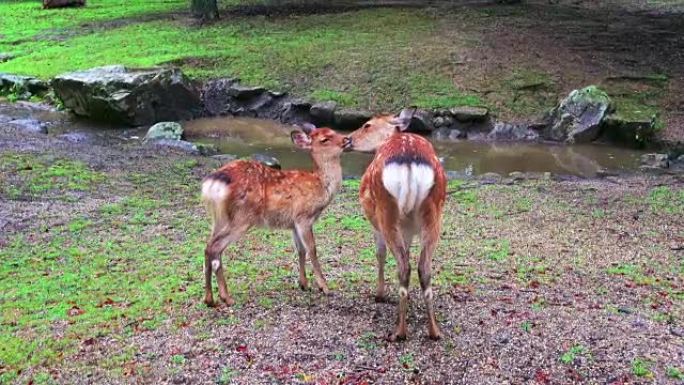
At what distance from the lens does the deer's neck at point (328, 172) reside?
5492 millimetres

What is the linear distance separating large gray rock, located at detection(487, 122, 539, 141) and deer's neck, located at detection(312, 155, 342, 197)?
312 inches

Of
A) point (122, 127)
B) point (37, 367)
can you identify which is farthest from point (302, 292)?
point (122, 127)

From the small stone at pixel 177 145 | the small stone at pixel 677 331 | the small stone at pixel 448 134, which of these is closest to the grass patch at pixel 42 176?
the small stone at pixel 177 145

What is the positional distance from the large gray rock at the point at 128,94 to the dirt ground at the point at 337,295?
4.44 m

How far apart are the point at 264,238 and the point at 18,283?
91.6 inches

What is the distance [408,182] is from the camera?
4.36m

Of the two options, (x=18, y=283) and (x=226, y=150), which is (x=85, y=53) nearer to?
(x=226, y=150)

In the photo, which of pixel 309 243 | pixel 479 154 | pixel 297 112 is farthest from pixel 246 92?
pixel 309 243

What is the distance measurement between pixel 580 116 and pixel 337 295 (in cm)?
854

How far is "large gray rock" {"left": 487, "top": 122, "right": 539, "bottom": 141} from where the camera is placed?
1291cm

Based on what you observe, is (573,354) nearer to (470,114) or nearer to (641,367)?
(641,367)

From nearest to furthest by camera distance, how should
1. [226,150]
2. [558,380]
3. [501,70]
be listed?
[558,380] < [226,150] < [501,70]

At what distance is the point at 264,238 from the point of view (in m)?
7.40

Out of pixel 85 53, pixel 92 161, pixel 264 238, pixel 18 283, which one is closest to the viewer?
pixel 18 283
